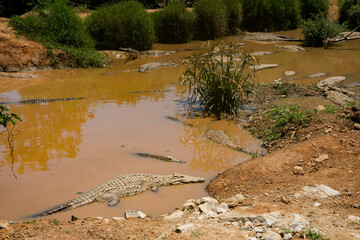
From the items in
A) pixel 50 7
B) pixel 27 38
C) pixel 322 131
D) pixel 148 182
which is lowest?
pixel 148 182

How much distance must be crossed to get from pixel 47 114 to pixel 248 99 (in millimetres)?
3981

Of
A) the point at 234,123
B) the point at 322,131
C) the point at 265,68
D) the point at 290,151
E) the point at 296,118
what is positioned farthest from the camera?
the point at 265,68

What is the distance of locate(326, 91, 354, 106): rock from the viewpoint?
712cm

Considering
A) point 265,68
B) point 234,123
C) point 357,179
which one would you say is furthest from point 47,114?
point 265,68

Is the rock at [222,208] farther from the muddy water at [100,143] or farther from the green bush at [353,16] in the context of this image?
the green bush at [353,16]

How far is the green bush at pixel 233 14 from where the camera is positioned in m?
16.9

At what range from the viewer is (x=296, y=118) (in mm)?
5746

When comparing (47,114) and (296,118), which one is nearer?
(296,118)

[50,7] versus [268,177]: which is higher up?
[50,7]

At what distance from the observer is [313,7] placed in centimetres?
1816

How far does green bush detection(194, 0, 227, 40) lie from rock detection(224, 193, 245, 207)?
13019mm

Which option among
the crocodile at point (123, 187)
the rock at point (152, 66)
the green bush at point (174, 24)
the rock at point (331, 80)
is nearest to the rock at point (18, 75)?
the rock at point (152, 66)

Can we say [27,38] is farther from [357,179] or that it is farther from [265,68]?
[357,179]

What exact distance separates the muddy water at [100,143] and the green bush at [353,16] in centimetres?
838
